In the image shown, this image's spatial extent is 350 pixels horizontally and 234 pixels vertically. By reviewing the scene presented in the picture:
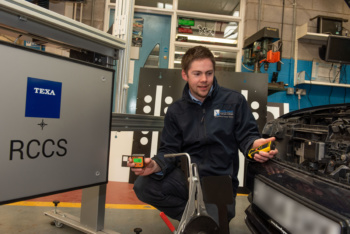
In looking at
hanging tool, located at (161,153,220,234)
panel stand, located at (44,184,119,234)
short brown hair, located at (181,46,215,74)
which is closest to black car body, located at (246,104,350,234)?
hanging tool, located at (161,153,220,234)

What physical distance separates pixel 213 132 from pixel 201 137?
75mm

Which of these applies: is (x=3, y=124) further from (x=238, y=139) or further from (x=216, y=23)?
(x=216, y=23)

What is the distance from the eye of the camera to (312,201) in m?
0.90

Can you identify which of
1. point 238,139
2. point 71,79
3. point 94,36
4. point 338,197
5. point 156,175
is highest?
point 94,36

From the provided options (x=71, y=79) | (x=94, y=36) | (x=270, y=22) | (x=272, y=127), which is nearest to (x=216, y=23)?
(x=270, y=22)

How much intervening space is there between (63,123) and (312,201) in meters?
0.90

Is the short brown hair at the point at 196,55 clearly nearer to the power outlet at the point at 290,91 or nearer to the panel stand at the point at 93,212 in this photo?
the panel stand at the point at 93,212

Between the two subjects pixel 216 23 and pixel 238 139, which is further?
pixel 216 23

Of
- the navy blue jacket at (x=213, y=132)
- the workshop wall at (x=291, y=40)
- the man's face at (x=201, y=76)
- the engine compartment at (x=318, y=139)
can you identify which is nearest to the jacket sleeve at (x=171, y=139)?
the navy blue jacket at (x=213, y=132)

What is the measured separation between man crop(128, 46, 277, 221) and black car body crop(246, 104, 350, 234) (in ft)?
0.73

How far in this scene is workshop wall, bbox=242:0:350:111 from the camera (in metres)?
4.54

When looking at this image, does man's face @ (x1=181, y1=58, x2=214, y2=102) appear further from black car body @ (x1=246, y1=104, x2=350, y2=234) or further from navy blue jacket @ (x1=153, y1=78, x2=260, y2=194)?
black car body @ (x1=246, y1=104, x2=350, y2=234)

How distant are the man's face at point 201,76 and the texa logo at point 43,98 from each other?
82cm

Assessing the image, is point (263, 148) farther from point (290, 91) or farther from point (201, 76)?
point (290, 91)
